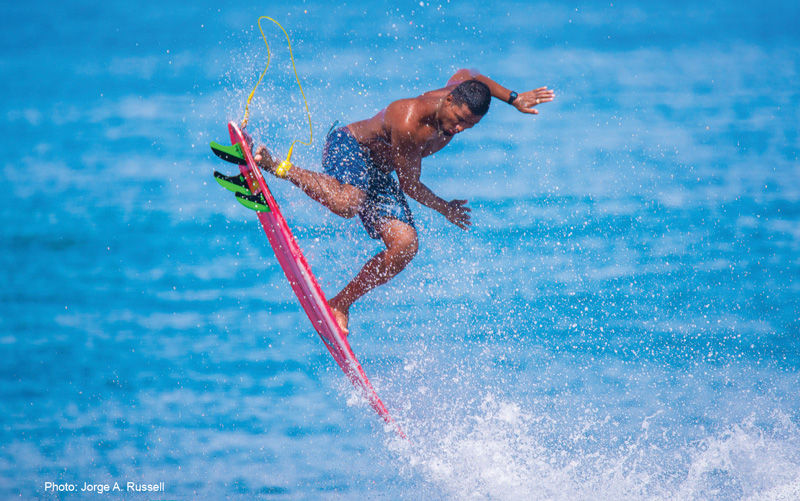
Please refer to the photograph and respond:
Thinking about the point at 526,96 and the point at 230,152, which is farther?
the point at 526,96

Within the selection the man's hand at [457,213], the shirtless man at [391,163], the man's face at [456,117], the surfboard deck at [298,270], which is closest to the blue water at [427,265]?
the surfboard deck at [298,270]

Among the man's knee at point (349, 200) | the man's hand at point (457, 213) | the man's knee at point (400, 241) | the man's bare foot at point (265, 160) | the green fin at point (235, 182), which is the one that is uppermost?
the man's bare foot at point (265, 160)

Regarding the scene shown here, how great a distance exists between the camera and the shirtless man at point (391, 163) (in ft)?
9.98

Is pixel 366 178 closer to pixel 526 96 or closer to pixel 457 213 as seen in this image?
pixel 457 213

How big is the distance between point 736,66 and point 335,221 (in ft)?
11.5

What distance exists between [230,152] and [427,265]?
87.1 inches

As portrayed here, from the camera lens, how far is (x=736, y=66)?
19.7ft

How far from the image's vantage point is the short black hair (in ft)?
9.79

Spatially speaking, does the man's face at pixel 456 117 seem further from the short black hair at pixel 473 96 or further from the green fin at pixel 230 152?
the green fin at pixel 230 152

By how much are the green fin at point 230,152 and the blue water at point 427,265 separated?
1246mm

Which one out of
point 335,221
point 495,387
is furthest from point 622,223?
point 335,221

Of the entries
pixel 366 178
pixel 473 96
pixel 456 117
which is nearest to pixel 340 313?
pixel 366 178

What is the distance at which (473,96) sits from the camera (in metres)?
2.99

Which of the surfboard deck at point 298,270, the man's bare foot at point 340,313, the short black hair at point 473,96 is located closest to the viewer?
the short black hair at point 473,96
